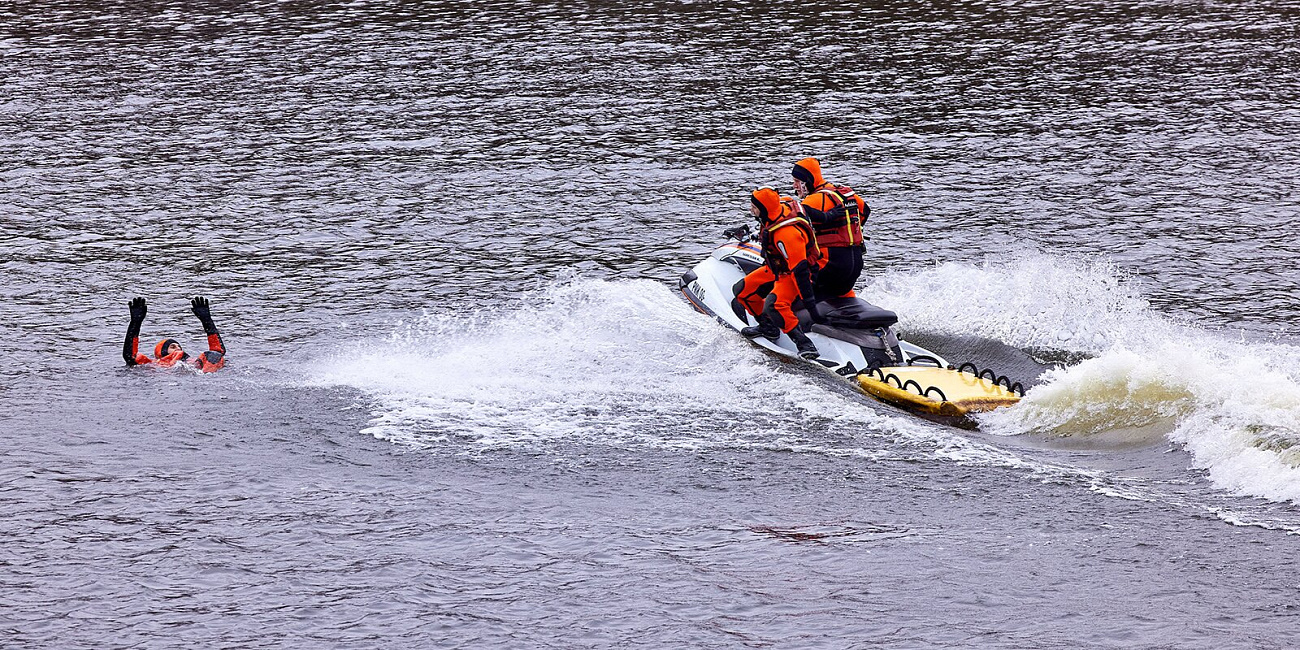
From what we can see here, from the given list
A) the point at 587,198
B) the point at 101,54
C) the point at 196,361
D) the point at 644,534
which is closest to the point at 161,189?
the point at 587,198

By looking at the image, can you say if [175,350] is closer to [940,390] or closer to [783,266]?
[783,266]

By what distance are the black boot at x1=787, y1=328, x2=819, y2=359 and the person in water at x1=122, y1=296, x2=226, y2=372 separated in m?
6.29

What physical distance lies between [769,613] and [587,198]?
13.8 m

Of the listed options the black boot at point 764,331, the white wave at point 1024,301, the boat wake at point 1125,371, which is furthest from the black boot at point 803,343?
the boat wake at point 1125,371

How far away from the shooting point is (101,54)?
105ft

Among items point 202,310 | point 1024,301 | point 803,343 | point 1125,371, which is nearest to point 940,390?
point 1125,371

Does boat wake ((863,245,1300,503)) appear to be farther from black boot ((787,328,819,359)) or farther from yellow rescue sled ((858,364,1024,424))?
black boot ((787,328,819,359))

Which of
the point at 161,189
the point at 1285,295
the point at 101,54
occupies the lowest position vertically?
the point at 1285,295

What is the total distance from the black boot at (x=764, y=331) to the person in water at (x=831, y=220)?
18.7 inches

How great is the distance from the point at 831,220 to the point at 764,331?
1422 millimetres

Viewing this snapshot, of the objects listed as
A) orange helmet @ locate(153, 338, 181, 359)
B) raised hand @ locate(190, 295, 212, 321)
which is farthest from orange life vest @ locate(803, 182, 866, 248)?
orange helmet @ locate(153, 338, 181, 359)

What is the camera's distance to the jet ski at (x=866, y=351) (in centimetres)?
1316

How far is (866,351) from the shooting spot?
1446cm

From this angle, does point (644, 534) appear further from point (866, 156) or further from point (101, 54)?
point (101, 54)
